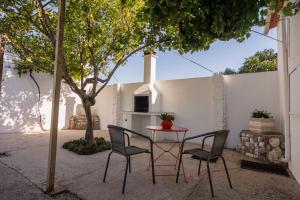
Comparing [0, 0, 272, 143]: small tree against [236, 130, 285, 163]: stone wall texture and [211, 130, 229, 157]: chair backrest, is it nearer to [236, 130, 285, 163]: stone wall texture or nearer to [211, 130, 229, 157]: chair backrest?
[211, 130, 229, 157]: chair backrest

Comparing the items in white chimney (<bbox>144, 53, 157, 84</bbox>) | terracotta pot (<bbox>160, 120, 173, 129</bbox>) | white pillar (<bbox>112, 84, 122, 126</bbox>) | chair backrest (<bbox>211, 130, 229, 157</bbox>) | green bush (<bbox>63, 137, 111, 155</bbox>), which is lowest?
green bush (<bbox>63, 137, 111, 155</bbox>)

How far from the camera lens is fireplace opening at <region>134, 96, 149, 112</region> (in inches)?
302

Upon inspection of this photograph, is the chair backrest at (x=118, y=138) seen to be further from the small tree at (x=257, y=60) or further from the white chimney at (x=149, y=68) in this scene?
the small tree at (x=257, y=60)

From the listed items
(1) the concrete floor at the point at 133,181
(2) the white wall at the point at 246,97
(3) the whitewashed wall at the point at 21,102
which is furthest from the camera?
(3) the whitewashed wall at the point at 21,102

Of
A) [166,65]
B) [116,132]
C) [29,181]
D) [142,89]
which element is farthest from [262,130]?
[166,65]

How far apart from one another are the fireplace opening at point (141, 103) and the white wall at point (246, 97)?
9.99 feet

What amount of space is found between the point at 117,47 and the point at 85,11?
1191 millimetres

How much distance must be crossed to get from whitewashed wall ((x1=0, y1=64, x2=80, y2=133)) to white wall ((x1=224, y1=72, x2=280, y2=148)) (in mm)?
7567

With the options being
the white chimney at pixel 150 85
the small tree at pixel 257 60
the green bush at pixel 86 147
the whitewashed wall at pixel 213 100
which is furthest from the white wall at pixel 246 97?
the small tree at pixel 257 60

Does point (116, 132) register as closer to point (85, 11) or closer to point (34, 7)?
point (85, 11)

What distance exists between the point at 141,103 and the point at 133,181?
4.88m

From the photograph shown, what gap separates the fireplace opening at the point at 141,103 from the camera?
7.68 meters

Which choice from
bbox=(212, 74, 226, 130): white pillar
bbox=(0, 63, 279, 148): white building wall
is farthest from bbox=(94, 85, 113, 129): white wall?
bbox=(212, 74, 226, 130): white pillar

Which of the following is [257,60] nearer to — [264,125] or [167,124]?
[264,125]
